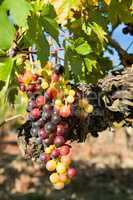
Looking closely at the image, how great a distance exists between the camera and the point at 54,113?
199cm

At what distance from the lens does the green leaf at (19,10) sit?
1.95 m

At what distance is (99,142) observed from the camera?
10336 millimetres

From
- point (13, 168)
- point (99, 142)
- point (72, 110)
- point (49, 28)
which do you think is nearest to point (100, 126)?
point (72, 110)

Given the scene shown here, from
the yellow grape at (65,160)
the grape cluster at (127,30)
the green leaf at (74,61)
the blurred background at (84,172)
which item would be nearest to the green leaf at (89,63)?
the green leaf at (74,61)

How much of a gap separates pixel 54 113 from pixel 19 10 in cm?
33

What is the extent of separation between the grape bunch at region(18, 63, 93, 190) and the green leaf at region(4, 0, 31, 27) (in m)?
0.19

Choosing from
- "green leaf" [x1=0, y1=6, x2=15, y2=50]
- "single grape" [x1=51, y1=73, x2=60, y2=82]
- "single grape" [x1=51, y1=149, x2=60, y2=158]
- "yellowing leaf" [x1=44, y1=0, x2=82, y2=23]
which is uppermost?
"yellowing leaf" [x1=44, y1=0, x2=82, y2=23]

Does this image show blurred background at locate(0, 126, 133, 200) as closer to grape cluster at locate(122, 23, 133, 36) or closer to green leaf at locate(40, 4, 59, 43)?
grape cluster at locate(122, 23, 133, 36)

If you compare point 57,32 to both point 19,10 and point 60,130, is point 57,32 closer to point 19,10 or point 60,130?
point 19,10

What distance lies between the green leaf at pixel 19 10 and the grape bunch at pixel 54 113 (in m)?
0.19

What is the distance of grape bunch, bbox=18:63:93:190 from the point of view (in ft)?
6.43

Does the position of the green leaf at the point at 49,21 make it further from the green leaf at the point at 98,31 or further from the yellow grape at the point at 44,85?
the green leaf at the point at 98,31

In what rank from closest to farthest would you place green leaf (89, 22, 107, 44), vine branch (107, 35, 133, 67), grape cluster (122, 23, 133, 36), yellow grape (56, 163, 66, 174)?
yellow grape (56, 163, 66, 174), green leaf (89, 22, 107, 44), vine branch (107, 35, 133, 67), grape cluster (122, 23, 133, 36)

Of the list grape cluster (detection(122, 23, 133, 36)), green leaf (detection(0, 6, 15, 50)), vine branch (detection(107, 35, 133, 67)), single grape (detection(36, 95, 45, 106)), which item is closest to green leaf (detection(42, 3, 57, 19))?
green leaf (detection(0, 6, 15, 50))
